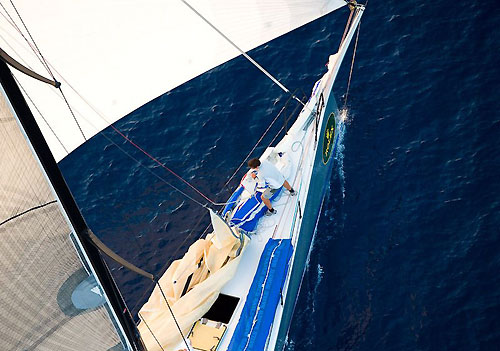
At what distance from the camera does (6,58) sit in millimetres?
8555

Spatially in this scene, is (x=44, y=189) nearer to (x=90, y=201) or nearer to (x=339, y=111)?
(x=90, y=201)

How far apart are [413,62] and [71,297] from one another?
19.4 meters

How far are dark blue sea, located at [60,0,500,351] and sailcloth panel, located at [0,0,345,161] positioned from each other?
7.43 m

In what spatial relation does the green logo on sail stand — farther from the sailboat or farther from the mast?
the mast

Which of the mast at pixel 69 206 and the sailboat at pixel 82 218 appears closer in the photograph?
the mast at pixel 69 206

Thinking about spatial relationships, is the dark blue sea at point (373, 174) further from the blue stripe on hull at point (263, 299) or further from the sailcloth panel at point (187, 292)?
the sailcloth panel at point (187, 292)

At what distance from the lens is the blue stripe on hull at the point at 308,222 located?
18328 mm

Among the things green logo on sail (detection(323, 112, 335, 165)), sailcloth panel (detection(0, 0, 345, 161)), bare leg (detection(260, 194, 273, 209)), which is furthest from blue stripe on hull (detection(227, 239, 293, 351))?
sailcloth panel (detection(0, 0, 345, 161))

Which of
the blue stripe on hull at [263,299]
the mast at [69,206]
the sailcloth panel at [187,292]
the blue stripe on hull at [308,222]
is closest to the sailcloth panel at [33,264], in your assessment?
the mast at [69,206]

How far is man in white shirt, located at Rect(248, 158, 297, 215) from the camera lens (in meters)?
19.1

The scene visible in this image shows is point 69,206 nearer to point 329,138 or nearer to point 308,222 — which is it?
point 308,222

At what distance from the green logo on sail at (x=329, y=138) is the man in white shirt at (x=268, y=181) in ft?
7.42

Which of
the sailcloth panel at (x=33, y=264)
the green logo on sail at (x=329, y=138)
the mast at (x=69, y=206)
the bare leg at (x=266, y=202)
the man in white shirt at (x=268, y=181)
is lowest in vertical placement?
the sailcloth panel at (x=33, y=264)

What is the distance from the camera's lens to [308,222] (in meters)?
20.1
